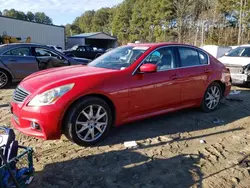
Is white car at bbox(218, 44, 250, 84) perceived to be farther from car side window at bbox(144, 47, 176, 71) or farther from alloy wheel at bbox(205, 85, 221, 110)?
car side window at bbox(144, 47, 176, 71)

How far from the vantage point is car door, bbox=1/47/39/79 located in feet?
25.9

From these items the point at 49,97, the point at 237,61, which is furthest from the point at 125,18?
the point at 49,97

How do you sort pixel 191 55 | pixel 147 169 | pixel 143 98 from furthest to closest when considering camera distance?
pixel 191 55
pixel 143 98
pixel 147 169

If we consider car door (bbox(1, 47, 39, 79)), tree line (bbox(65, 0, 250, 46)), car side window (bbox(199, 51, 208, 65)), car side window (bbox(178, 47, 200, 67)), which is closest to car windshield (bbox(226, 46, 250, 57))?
car side window (bbox(199, 51, 208, 65))

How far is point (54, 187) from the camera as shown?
2.77m

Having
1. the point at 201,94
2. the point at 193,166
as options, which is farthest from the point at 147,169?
the point at 201,94

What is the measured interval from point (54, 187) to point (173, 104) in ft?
8.98

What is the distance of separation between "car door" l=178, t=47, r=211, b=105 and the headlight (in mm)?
2367

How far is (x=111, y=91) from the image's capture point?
149 inches

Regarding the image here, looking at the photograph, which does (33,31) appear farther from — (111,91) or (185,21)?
(111,91)

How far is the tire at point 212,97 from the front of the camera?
5.38m

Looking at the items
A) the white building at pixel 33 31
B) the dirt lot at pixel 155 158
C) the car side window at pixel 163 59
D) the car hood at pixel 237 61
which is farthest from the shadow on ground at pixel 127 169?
the white building at pixel 33 31

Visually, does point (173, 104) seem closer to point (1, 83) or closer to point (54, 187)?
point (54, 187)

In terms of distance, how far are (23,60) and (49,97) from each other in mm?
5391
